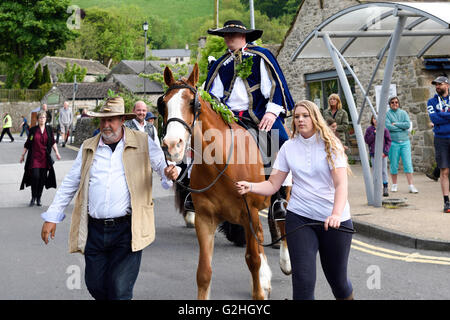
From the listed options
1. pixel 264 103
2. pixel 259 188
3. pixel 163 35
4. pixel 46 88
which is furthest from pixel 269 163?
pixel 163 35

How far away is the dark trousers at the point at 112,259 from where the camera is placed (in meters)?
→ 4.54

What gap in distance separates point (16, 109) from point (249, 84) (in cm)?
5396

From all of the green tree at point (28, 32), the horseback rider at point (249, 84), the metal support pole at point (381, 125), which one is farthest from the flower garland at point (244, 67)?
the green tree at point (28, 32)

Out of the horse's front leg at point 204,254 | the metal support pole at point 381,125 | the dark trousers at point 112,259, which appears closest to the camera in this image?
the dark trousers at point 112,259

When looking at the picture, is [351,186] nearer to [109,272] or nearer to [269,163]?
[269,163]

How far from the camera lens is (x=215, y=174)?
527 cm

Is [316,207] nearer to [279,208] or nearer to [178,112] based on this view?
[178,112]

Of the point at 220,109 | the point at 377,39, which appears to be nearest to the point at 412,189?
the point at 377,39

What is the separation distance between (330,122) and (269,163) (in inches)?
232

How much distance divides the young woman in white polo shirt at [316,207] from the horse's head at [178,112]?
2.08 feet

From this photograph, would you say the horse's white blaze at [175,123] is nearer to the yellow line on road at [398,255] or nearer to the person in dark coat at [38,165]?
the yellow line on road at [398,255]

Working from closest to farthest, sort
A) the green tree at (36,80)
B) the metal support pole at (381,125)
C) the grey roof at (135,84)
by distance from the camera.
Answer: the metal support pole at (381,125) → the green tree at (36,80) → the grey roof at (135,84)

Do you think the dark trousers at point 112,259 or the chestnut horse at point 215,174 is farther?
the chestnut horse at point 215,174

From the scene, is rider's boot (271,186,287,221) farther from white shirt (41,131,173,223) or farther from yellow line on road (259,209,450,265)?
yellow line on road (259,209,450,265)
